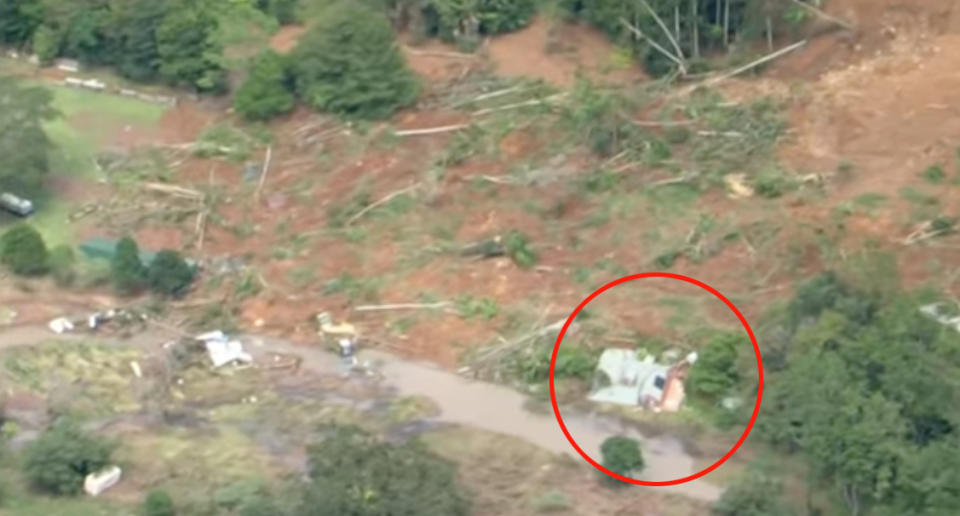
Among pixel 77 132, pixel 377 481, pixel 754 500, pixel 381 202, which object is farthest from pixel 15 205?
pixel 754 500

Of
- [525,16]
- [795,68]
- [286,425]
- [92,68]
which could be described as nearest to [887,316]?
[286,425]

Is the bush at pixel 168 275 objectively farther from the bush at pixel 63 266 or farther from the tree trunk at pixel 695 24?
the tree trunk at pixel 695 24

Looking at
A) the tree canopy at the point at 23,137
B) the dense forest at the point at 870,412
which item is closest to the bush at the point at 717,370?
the dense forest at the point at 870,412

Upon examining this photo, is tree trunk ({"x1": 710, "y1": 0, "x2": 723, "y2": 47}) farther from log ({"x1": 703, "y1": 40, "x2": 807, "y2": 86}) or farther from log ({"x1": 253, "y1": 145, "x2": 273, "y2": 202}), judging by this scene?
log ({"x1": 253, "y1": 145, "x2": 273, "y2": 202})

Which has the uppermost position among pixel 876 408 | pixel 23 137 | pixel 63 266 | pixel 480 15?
pixel 23 137

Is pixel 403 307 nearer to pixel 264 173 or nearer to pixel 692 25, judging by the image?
pixel 264 173

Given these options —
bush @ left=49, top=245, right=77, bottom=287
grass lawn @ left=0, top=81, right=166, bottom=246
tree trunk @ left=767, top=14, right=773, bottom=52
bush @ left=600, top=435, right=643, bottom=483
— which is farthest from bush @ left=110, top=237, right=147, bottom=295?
tree trunk @ left=767, top=14, right=773, bottom=52

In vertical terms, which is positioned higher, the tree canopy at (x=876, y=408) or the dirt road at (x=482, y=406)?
the tree canopy at (x=876, y=408)
